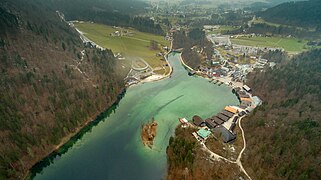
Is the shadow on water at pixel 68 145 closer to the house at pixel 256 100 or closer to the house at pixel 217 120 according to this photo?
the house at pixel 217 120

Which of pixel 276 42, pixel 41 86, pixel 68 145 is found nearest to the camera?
pixel 68 145

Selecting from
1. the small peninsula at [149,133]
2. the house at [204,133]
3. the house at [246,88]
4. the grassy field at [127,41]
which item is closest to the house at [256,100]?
the house at [246,88]

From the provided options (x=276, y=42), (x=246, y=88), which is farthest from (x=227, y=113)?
(x=276, y=42)

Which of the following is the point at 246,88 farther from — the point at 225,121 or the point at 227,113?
the point at 225,121

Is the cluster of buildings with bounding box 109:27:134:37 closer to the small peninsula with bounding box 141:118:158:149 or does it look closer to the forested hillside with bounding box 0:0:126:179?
the forested hillside with bounding box 0:0:126:179

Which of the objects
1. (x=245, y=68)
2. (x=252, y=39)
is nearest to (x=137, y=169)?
(x=245, y=68)

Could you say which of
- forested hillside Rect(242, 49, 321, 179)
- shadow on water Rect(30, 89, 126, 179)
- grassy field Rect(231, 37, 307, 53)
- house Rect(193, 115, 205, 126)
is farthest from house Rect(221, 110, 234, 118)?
grassy field Rect(231, 37, 307, 53)
